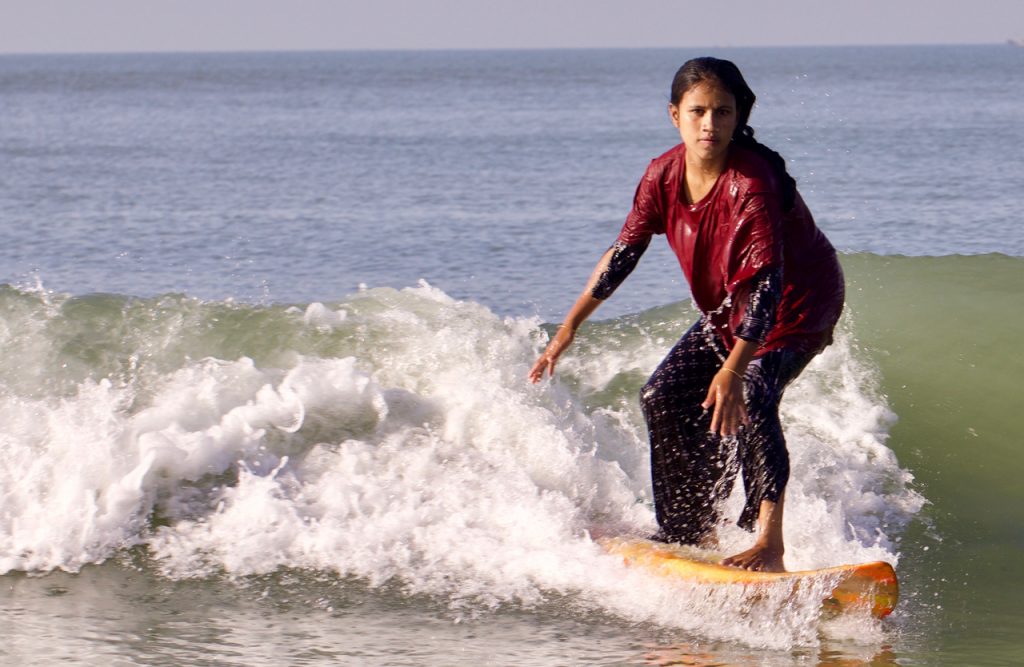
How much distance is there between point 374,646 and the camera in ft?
14.8

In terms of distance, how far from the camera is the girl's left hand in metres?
4.14

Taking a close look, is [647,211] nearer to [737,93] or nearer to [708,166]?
[708,166]

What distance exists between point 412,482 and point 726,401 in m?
1.96

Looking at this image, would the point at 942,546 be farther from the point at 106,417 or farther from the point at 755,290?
the point at 106,417

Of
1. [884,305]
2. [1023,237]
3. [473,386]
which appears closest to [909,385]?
[884,305]

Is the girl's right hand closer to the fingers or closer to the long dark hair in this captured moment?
the fingers

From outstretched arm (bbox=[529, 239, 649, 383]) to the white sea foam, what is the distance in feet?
2.48

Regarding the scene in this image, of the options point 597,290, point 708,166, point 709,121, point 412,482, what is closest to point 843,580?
point 597,290

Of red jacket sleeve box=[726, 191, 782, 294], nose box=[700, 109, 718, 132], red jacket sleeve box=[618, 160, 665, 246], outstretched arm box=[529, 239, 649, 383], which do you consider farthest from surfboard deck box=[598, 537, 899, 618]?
nose box=[700, 109, 718, 132]

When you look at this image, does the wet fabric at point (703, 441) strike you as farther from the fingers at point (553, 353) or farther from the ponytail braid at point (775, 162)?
the ponytail braid at point (775, 162)

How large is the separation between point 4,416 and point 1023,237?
399 inches

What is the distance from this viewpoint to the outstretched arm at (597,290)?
477cm

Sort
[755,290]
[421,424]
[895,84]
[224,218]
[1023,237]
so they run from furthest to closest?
[895,84]
[224,218]
[1023,237]
[421,424]
[755,290]

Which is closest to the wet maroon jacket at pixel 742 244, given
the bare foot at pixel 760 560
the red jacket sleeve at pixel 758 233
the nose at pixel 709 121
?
the red jacket sleeve at pixel 758 233
